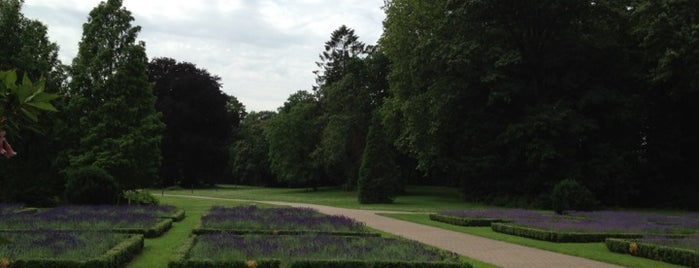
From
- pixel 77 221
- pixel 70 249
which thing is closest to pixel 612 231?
pixel 70 249

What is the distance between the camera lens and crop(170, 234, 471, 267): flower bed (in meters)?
10.2

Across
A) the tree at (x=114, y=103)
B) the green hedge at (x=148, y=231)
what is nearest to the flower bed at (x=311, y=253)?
the green hedge at (x=148, y=231)

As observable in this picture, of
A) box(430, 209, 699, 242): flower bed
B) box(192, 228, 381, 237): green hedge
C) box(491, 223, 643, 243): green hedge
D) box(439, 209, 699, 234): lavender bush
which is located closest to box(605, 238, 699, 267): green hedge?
box(491, 223, 643, 243): green hedge

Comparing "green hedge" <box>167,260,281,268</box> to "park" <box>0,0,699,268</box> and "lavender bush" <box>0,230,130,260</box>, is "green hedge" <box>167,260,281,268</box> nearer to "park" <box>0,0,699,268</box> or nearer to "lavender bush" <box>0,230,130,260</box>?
"lavender bush" <box>0,230,130,260</box>

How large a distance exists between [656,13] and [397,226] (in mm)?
20582

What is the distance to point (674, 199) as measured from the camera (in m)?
36.7

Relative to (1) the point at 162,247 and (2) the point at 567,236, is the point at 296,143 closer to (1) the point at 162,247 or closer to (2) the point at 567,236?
(2) the point at 567,236

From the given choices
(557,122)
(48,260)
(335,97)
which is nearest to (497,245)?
(48,260)

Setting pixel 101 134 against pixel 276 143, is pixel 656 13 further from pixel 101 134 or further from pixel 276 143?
pixel 276 143

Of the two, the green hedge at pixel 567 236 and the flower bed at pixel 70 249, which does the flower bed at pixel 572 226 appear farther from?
the flower bed at pixel 70 249

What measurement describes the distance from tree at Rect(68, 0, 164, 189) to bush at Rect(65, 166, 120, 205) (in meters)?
2.13

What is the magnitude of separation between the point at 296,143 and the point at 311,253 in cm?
5256

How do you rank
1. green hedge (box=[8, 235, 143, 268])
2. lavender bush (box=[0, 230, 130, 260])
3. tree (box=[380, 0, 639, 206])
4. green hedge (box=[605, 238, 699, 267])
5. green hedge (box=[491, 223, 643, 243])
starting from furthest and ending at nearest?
tree (box=[380, 0, 639, 206])
green hedge (box=[491, 223, 643, 243])
green hedge (box=[605, 238, 699, 267])
lavender bush (box=[0, 230, 130, 260])
green hedge (box=[8, 235, 143, 268])

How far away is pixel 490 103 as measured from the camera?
34.7 metres
